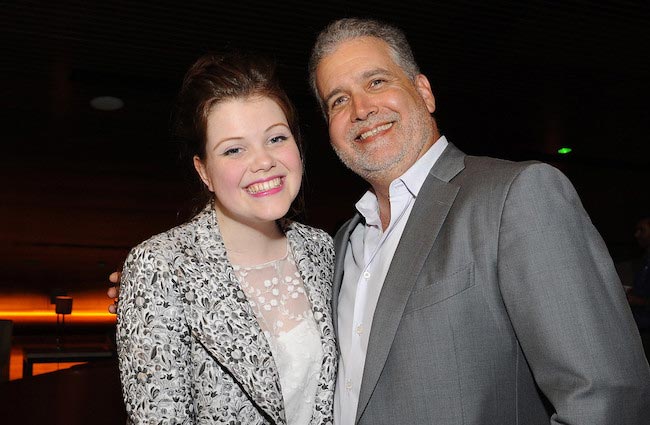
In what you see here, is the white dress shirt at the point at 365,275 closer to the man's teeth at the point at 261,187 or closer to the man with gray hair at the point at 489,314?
the man with gray hair at the point at 489,314

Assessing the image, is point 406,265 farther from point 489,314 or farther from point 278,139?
point 278,139

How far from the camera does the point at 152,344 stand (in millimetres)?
1613

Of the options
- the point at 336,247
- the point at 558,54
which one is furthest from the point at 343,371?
the point at 558,54

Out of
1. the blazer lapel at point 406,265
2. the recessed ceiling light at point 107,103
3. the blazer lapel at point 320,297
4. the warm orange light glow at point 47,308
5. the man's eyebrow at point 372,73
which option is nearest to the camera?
the blazer lapel at point 406,265

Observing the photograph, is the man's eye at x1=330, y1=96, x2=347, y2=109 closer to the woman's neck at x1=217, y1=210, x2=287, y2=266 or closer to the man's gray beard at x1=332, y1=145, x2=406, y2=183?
the man's gray beard at x1=332, y1=145, x2=406, y2=183

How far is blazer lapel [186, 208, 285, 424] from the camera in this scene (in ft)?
5.57

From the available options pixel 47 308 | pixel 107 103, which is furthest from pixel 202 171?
pixel 47 308

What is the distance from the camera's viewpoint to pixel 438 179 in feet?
5.60

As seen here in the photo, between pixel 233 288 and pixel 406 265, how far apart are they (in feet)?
1.72

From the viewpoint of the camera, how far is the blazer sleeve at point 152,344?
62.8 inches

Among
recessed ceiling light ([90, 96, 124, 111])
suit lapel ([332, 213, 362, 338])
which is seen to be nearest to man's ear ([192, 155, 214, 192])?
suit lapel ([332, 213, 362, 338])

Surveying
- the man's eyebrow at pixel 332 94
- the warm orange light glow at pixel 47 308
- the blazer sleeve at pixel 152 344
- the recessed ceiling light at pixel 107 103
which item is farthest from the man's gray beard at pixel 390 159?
the warm orange light glow at pixel 47 308

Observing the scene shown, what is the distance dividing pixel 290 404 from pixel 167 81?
14.1 ft

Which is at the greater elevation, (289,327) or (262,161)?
(262,161)
